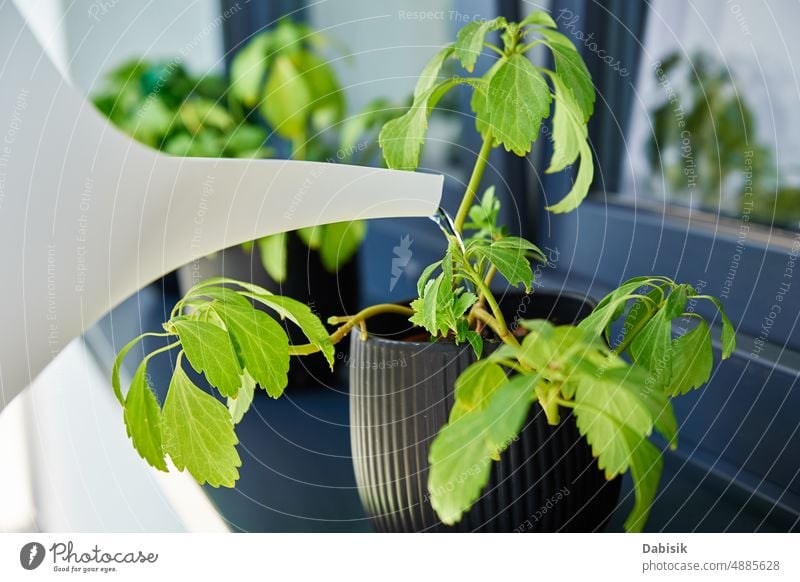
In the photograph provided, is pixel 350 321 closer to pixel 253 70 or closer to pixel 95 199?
pixel 95 199

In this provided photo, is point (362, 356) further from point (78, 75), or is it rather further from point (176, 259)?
point (78, 75)

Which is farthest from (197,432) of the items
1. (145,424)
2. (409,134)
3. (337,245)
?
(337,245)

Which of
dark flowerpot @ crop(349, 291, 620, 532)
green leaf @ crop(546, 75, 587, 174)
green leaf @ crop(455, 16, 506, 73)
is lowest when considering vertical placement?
dark flowerpot @ crop(349, 291, 620, 532)

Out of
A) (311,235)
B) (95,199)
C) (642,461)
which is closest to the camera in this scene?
(642,461)

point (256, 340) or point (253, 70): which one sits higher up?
point (253, 70)

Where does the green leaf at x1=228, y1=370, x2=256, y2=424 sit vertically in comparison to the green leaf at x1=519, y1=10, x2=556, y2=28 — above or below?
below

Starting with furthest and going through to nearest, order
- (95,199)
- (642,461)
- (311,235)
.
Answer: (311,235), (95,199), (642,461)

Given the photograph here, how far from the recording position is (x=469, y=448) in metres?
0.23

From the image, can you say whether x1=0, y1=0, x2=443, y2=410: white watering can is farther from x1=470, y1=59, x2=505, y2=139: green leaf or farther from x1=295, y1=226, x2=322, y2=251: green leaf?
x1=295, y1=226, x2=322, y2=251: green leaf

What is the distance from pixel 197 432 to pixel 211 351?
0.09 ft

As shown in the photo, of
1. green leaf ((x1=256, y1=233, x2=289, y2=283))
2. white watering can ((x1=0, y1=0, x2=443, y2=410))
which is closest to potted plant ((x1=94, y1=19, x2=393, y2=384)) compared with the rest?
green leaf ((x1=256, y1=233, x2=289, y2=283))
